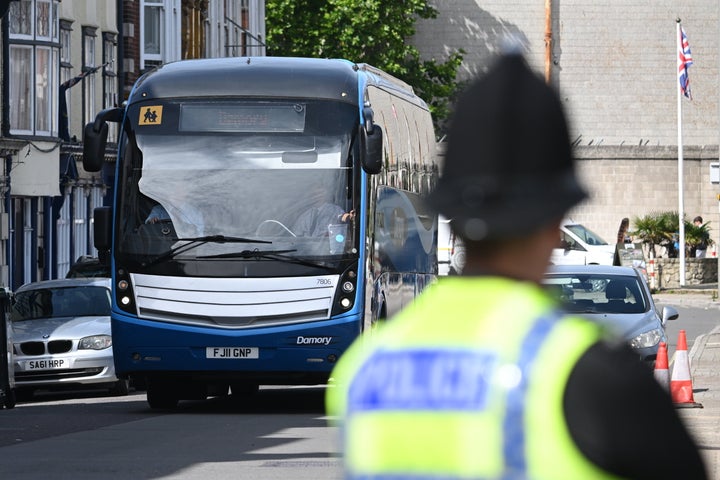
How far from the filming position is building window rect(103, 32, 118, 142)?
42750 millimetres

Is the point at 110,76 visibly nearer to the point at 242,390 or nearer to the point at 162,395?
the point at 242,390

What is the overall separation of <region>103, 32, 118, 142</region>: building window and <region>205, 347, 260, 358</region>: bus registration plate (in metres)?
26.1

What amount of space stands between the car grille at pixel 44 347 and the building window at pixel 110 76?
21.5 m

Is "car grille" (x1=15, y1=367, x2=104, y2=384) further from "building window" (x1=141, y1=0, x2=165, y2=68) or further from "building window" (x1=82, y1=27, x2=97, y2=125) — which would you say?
"building window" (x1=141, y1=0, x2=165, y2=68)

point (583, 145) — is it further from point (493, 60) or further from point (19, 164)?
point (493, 60)

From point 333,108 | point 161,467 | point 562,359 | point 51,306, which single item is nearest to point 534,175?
point 562,359

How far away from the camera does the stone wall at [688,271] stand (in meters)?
47.9

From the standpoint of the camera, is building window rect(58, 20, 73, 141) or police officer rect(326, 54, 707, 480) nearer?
police officer rect(326, 54, 707, 480)

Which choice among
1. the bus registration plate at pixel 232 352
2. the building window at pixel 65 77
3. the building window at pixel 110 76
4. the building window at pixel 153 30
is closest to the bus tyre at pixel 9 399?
the bus registration plate at pixel 232 352

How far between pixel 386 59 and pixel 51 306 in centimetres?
3931

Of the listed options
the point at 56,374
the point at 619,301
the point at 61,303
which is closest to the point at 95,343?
the point at 56,374

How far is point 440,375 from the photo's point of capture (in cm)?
261

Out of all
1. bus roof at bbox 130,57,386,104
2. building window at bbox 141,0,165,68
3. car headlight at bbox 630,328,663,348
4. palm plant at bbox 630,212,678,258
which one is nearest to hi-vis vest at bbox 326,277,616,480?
bus roof at bbox 130,57,386,104

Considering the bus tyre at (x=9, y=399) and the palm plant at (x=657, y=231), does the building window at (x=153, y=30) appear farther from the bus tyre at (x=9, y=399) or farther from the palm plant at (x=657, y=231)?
the bus tyre at (x=9, y=399)
